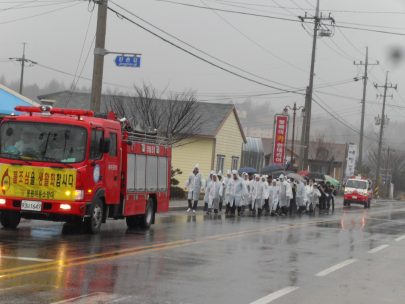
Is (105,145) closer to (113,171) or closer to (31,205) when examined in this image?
(113,171)

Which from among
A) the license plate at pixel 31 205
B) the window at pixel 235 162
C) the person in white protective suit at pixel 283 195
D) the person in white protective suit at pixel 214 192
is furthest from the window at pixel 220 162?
the license plate at pixel 31 205

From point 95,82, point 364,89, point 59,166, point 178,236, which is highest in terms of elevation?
point 364,89

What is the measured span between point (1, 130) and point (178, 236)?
4.60 meters

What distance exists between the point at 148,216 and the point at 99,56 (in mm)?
5018

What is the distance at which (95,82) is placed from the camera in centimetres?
1695

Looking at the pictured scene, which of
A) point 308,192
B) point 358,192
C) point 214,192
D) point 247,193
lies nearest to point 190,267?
point 214,192

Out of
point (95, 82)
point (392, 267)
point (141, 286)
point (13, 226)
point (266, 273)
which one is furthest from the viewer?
point (95, 82)

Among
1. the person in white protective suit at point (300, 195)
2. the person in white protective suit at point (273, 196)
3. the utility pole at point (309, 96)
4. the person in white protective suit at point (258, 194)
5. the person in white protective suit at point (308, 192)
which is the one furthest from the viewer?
the utility pole at point (309, 96)

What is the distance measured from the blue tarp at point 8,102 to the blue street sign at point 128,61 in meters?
3.84

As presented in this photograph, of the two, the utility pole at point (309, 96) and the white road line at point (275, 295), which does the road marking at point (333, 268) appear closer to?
the white road line at point (275, 295)

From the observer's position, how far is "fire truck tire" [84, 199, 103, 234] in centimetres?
1229

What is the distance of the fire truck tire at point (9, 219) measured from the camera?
41.5 feet

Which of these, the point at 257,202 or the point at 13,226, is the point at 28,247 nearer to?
the point at 13,226

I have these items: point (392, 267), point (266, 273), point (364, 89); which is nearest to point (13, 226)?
point (266, 273)
